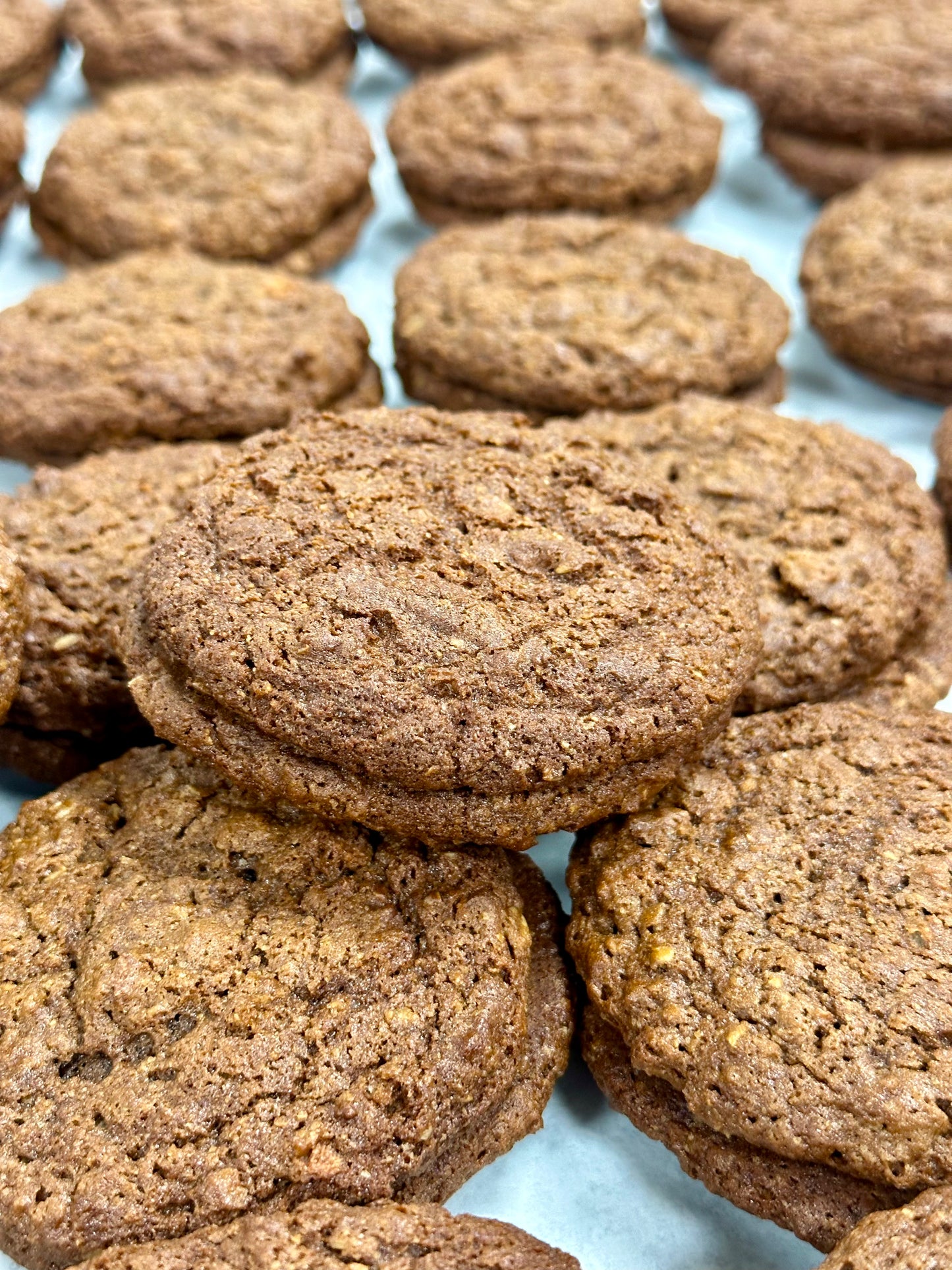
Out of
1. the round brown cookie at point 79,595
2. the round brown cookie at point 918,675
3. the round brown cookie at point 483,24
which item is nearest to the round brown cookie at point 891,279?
the round brown cookie at point 918,675

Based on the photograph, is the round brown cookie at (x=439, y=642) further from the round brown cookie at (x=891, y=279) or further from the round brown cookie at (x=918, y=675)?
the round brown cookie at (x=891, y=279)

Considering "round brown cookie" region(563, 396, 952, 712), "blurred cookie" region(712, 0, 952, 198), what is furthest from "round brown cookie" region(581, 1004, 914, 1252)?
"blurred cookie" region(712, 0, 952, 198)

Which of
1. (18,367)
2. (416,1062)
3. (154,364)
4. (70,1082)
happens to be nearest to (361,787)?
(416,1062)

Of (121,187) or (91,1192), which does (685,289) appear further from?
(91,1192)

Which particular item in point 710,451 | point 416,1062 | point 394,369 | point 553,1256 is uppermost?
point 710,451

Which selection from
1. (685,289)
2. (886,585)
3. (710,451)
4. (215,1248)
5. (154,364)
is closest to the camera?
(215,1248)

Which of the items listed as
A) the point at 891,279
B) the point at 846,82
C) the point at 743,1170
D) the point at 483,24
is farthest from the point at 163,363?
the point at 846,82

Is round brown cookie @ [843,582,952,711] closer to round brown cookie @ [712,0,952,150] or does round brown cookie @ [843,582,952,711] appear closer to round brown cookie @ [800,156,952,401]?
round brown cookie @ [800,156,952,401]
